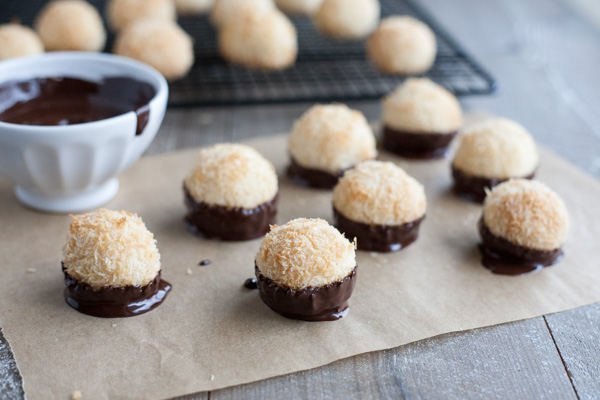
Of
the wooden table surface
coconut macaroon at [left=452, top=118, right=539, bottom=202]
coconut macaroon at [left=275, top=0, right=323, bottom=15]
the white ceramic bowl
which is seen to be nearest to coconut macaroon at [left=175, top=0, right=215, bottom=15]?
coconut macaroon at [left=275, top=0, right=323, bottom=15]

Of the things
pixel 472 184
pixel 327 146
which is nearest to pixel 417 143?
pixel 472 184

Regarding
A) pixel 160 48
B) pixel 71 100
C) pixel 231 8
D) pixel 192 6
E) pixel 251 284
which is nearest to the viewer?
pixel 251 284

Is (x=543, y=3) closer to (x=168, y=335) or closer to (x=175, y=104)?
(x=175, y=104)

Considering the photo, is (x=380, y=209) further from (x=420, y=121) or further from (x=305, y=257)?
(x=420, y=121)

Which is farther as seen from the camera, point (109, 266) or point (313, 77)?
point (313, 77)

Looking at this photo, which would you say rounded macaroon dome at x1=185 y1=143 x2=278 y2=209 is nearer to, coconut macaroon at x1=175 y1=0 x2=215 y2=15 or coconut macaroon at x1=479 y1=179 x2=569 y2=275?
coconut macaroon at x1=479 y1=179 x2=569 y2=275

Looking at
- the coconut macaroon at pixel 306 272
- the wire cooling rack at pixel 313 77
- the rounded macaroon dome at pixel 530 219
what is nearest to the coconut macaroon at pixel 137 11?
the wire cooling rack at pixel 313 77

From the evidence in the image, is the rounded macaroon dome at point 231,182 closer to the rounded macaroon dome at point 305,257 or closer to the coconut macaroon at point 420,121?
the rounded macaroon dome at point 305,257
